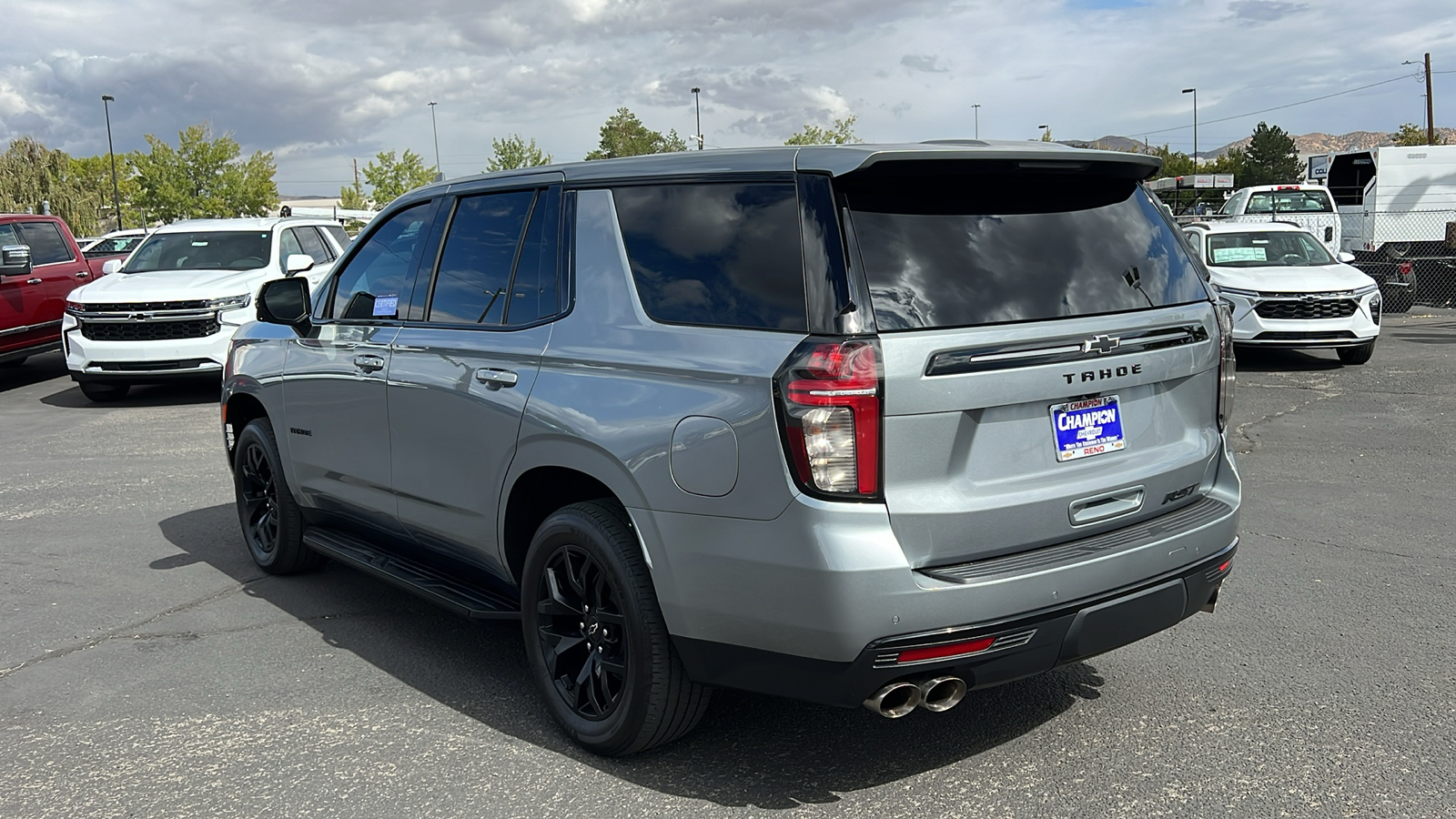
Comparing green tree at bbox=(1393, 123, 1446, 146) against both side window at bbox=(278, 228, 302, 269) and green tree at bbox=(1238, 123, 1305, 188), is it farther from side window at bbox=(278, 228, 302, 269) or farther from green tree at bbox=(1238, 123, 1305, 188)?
side window at bbox=(278, 228, 302, 269)

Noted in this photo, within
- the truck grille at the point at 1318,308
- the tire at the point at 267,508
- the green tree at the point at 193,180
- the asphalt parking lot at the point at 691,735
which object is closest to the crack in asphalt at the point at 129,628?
the asphalt parking lot at the point at 691,735

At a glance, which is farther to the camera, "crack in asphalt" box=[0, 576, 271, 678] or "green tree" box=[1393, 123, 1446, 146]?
"green tree" box=[1393, 123, 1446, 146]

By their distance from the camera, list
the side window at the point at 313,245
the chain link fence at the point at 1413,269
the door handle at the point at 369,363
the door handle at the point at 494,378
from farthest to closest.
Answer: the chain link fence at the point at 1413,269 → the side window at the point at 313,245 → the door handle at the point at 369,363 → the door handle at the point at 494,378

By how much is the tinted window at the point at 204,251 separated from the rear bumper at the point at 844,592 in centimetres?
1133

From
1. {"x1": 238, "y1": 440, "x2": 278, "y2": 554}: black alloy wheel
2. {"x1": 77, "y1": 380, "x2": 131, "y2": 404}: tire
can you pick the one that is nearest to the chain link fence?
{"x1": 77, "y1": 380, "x2": 131, "y2": 404}: tire

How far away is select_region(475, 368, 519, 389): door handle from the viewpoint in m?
4.00

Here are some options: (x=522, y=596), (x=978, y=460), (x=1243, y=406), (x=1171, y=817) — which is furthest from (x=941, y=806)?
(x=1243, y=406)

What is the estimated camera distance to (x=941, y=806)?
11.3 feet

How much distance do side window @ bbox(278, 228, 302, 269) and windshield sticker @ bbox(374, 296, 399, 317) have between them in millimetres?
9074

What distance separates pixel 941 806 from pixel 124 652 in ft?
11.3

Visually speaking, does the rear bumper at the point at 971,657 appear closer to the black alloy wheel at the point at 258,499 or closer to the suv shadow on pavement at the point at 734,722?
the suv shadow on pavement at the point at 734,722

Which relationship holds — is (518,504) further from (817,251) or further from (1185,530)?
(1185,530)

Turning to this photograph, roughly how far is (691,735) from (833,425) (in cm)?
142

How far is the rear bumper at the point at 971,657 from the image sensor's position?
315 cm
